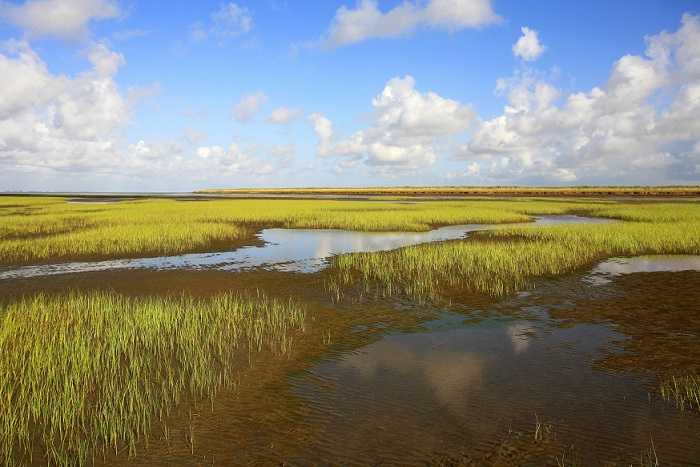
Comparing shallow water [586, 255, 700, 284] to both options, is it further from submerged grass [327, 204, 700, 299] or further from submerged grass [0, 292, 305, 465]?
submerged grass [0, 292, 305, 465]

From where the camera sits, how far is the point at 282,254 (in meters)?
20.9

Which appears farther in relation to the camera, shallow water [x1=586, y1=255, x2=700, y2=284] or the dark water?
shallow water [x1=586, y1=255, x2=700, y2=284]

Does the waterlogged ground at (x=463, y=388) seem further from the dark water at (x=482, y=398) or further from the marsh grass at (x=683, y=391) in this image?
the marsh grass at (x=683, y=391)

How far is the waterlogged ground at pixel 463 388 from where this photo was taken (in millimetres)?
5203

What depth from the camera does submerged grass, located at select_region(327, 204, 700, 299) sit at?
14.1 metres

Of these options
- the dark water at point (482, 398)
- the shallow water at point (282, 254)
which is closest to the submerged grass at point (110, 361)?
the dark water at point (482, 398)

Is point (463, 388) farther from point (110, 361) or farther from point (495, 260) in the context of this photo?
point (495, 260)

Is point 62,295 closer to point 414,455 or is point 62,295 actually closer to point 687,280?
point 414,455

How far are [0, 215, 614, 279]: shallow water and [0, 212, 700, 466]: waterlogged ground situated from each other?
13.8ft

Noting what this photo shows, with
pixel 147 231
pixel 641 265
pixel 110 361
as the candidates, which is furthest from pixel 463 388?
pixel 147 231

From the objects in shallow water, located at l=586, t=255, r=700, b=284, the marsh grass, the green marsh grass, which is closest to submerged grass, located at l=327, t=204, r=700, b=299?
shallow water, located at l=586, t=255, r=700, b=284

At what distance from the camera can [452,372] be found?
7.51 metres

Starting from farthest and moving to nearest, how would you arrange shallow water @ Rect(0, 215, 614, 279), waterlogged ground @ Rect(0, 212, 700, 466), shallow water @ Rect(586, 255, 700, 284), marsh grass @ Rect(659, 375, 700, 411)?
shallow water @ Rect(0, 215, 614, 279)
shallow water @ Rect(586, 255, 700, 284)
marsh grass @ Rect(659, 375, 700, 411)
waterlogged ground @ Rect(0, 212, 700, 466)

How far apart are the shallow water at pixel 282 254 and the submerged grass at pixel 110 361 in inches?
228
